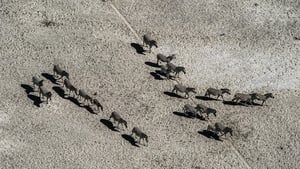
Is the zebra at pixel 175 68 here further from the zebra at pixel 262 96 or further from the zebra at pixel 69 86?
the zebra at pixel 69 86

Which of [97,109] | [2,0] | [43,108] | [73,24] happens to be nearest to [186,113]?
[97,109]

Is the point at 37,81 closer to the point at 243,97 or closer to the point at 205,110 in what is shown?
the point at 205,110

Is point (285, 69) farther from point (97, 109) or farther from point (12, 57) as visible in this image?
point (12, 57)

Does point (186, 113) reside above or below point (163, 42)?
below

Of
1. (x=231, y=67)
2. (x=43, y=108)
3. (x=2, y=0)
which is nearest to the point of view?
(x=43, y=108)

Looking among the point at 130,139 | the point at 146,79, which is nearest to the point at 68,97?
the point at 130,139

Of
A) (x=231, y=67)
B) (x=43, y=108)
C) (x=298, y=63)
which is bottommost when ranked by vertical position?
(x=43, y=108)

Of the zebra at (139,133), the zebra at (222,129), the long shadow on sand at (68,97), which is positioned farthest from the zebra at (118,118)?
the zebra at (222,129)
